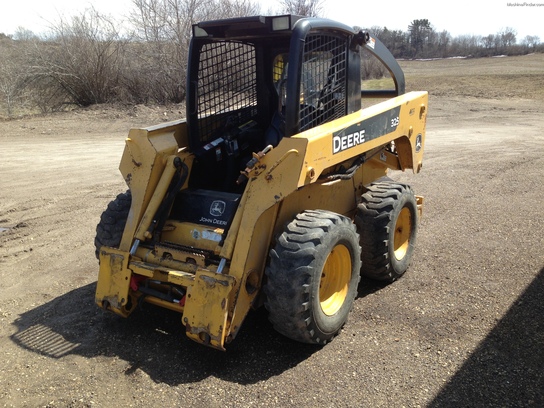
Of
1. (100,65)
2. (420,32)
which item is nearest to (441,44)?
(420,32)

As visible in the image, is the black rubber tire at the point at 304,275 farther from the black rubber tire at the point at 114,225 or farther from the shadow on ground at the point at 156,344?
the black rubber tire at the point at 114,225

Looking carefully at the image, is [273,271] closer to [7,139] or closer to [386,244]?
[386,244]

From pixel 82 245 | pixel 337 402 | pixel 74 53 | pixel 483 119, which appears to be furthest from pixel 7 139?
pixel 483 119

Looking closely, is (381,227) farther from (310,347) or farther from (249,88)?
(249,88)

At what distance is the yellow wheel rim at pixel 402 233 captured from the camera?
4.96 m

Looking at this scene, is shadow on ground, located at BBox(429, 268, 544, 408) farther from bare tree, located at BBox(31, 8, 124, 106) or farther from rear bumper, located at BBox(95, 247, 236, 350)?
bare tree, located at BBox(31, 8, 124, 106)

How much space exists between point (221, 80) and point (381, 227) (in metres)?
1.84

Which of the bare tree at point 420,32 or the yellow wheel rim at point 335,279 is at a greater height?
the bare tree at point 420,32

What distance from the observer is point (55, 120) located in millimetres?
14039

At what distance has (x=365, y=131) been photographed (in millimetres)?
4070

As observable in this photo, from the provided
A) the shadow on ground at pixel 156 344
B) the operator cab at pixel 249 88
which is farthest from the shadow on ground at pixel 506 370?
the operator cab at pixel 249 88

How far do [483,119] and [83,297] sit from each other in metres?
13.7

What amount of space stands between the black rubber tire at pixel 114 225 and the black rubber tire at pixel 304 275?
4.76 ft

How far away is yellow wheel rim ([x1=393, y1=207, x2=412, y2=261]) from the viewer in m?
4.96
